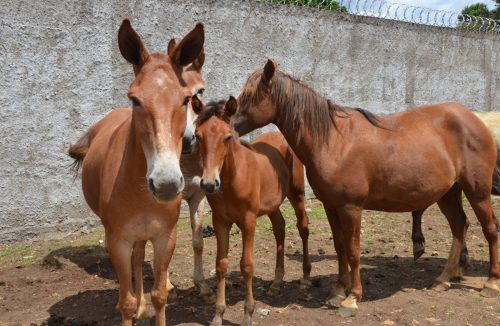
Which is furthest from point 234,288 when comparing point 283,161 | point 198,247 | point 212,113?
point 212,113

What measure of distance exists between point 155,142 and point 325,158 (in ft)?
7.36

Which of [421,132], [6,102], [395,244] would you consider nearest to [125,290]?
[421,132]

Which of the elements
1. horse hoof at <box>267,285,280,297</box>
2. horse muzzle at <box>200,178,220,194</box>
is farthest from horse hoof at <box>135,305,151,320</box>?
horse hoof at <box>267,285,280,297</box>

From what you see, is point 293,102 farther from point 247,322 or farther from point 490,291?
point 490,291

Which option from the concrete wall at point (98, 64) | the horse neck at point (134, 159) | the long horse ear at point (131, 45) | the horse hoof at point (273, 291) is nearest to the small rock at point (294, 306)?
the horse hoof at point (273, 291)

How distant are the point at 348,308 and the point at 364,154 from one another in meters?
1.34

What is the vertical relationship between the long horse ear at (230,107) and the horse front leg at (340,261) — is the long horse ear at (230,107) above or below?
above

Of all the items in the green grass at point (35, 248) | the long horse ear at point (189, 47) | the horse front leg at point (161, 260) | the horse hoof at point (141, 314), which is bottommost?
the green grass at point (35, 248)

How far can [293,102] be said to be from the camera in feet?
15.0

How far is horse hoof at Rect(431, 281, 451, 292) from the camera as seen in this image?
4.99 meters

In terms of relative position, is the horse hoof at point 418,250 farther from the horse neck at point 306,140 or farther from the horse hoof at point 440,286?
the horse neck at point 306,140

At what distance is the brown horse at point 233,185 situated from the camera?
3.86 m

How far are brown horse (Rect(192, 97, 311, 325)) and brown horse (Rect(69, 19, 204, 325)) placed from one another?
483mm

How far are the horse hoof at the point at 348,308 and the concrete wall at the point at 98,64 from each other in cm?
380
